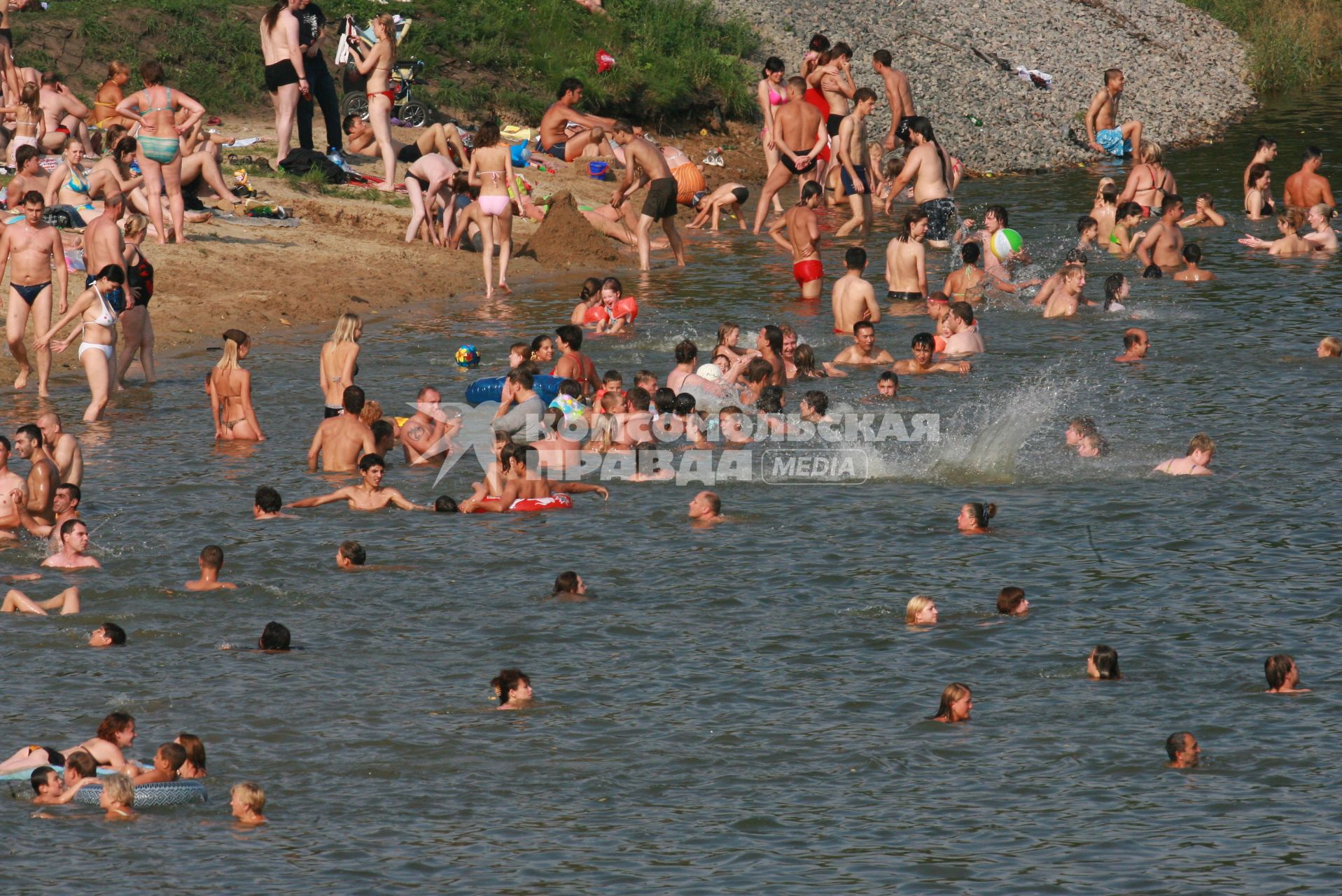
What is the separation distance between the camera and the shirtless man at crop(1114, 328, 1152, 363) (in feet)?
67.5

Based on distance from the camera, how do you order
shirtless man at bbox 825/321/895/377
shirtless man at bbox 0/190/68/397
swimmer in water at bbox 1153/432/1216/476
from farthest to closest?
shirtless man at bbox 825/321/895/377 < shirtless man at bbox 0/190/68/397 < swimmer in water at bbox 1153/432/1216/476

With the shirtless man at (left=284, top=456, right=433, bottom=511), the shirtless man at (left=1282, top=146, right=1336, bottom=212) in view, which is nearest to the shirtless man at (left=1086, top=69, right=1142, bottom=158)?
the shirtless man at (left=1282, top=146, right=1336, bottom=212)

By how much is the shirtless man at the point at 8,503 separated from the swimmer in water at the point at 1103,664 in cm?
898

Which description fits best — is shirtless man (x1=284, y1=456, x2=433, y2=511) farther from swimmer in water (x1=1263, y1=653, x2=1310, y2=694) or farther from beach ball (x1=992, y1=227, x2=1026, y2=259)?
beach ball (x1=992, y1=227, x2=1026, y2=259)

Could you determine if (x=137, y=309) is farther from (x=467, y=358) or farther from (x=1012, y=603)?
(x=1012, y=603)

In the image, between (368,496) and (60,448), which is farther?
(368,496)

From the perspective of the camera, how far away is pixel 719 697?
1207cm

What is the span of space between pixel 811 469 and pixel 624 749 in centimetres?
635

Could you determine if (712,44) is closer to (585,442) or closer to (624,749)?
(585,442)

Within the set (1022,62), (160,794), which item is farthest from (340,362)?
(1022,62)

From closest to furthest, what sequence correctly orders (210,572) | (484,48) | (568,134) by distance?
(210,572) < (568,134) < (484,48)

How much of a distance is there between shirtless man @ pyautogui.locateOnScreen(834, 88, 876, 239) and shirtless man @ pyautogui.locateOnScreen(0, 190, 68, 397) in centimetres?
1296

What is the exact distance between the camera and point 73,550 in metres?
14.2

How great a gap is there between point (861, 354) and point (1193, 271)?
6845 millimetres
